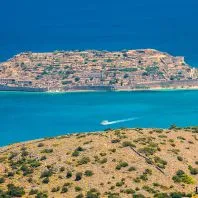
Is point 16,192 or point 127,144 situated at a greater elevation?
point 127,144

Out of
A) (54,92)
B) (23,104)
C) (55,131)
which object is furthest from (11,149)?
(54,92)

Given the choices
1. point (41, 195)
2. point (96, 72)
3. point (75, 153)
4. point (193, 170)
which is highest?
point (96, 72)

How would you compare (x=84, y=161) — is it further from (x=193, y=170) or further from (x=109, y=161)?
(x=193, y=170)

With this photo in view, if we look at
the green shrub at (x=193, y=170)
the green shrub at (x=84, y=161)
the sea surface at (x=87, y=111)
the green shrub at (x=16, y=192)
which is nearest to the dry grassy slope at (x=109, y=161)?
the green shrub at (x=84, y=161)

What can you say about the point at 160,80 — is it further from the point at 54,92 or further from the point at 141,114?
the point at 141,114

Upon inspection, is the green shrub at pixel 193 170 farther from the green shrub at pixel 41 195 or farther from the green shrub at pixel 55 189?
the green shrub at pixel 41 195

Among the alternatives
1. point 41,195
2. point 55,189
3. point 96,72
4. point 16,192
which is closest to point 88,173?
point 55,189
